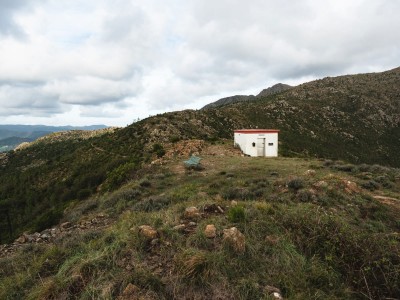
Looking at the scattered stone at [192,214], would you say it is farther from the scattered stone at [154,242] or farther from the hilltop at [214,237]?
the scattered stone at [154,242]

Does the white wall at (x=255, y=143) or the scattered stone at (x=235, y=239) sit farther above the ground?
the white wall at (x=255, y=143)

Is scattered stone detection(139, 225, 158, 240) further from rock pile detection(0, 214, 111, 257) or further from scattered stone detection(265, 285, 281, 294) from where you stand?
rock pile detection(0, 214, 111, 257)

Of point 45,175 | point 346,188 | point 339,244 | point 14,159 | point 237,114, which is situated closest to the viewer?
point 339,244

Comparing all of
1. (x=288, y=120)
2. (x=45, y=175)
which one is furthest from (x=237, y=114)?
(x=45, y=175)

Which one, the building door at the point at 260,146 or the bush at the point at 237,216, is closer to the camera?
the bush at the point at 237,216

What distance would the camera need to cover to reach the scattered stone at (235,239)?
196 inches

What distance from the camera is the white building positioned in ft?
87.0

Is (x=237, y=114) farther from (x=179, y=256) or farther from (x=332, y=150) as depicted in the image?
(x=179, y=256)

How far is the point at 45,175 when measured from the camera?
3603cm

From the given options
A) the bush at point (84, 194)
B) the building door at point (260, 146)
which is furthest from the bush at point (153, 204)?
the building door at point (260, 146)

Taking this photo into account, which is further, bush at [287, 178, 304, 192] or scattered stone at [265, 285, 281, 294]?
bush at [287, 178, 304, 192]

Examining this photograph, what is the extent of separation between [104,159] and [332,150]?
123ft

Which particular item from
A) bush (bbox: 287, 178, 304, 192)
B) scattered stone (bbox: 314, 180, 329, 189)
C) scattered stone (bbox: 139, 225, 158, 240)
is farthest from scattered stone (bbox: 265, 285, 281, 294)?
scattered stone (bbox: 314, 180, 329, 189)

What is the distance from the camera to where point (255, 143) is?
26.7m
